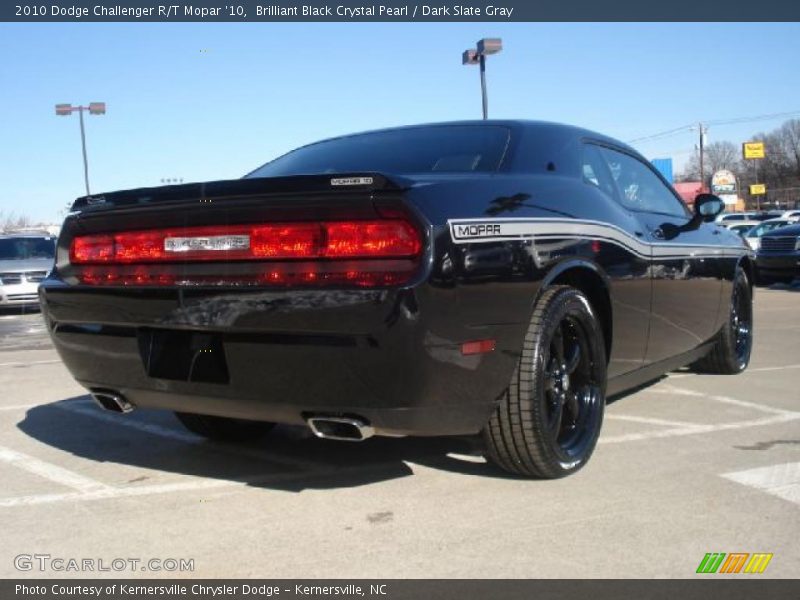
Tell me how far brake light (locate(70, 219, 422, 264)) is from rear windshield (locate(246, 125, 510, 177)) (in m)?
0.75

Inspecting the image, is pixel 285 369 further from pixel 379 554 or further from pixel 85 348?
pixel 85 348

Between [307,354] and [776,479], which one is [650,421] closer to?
[776,479]

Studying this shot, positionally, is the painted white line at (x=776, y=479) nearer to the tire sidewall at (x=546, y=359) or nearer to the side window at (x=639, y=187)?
the tire sidewall at (x=546, y=359)

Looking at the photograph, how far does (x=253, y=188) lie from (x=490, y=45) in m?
15.6

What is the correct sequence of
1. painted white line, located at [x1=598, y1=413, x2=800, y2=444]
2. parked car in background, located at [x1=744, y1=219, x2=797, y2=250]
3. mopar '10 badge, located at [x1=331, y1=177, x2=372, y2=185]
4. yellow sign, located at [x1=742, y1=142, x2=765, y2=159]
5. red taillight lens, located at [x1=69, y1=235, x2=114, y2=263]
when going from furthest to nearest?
yellow sign, located at [x1=742, y1=142, x2=765, y2=159], parked car in background, located at [x1=744, y1=219, x2=797, y2=250], painted white line, located at [x1=598, y1=413, x2=800, y2=444], red taillight lens, located at [x1=69, y1=235, x2=114, y2=263], mopar '10 badge, located at [x1=331, y1=177, x2=372, y2=185]

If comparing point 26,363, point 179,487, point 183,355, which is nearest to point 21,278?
point 26,363

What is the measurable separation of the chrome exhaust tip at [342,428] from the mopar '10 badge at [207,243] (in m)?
0.66

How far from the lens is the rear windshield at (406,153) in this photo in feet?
11.1

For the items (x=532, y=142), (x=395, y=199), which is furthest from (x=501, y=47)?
(x=395, y=199)

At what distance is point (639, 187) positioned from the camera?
4.53 meters

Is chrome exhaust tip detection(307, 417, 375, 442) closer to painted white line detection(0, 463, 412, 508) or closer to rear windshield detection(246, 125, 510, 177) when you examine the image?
painted white line detection(0, 463, 412, 508)

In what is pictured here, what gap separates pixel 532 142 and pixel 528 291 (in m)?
0.89

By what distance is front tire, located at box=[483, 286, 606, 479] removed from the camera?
2994 millimetres

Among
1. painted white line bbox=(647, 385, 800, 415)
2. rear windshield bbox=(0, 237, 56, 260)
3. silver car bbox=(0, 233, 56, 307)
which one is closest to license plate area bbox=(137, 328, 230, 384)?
painted white line bbox=(647, 385, 800, 415)
